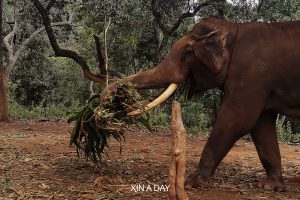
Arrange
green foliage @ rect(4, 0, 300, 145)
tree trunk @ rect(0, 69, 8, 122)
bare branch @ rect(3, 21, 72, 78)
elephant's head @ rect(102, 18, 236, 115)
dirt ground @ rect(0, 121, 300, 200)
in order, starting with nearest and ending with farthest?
dirt ground @ rect(0, 121, 300, 200)
elephant's head @ rect(102, 18, 236, 115)
tree trunk @ rect(0, 69, 8, 122)
green foliage @ rect(4, 0, 300, 145)
bare branch @ rect(3, 21, 72, 78)

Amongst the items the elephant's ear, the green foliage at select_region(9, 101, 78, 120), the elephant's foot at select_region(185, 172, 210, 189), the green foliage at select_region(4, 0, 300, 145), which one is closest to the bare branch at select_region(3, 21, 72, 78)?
the green foliage at select_region(4, 0, 300, 145)

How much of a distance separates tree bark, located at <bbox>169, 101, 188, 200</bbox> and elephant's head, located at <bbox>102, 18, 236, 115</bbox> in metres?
2.21

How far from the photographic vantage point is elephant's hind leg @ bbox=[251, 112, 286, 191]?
6449 millimetres

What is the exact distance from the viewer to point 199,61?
6.50 m

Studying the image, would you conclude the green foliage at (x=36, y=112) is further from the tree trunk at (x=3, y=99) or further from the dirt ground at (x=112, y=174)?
the dirt ground at (x=112, y=174)

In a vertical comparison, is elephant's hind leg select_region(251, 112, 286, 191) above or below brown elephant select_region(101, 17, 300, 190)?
below

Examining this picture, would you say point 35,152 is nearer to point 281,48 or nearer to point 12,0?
point 281,48

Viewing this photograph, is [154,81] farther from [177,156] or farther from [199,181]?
[177,156]

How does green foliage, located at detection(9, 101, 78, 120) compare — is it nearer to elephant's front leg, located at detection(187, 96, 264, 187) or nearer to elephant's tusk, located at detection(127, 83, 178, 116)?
elephant's tusk, located at detection(127, 83, 178, 116)

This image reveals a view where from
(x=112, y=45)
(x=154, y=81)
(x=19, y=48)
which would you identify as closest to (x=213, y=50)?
(x=154, y=81)

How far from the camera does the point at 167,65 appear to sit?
6586 mm

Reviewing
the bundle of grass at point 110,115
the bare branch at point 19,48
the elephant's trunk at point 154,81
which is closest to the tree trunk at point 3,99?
the bare branch at point 19,48

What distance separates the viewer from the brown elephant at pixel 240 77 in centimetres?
602

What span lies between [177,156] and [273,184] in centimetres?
275
